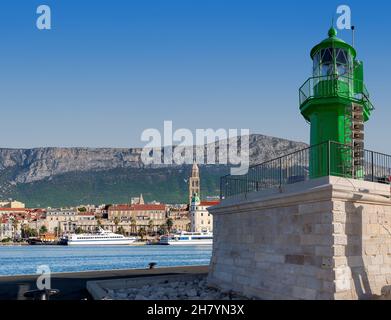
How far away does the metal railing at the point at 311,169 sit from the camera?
13594 millimetres

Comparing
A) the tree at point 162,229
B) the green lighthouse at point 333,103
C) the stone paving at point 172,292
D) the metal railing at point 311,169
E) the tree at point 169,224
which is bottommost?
the tree at point 162,229

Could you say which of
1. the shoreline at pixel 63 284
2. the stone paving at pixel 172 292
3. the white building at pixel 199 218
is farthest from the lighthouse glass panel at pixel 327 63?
the white building at pixel 199 218

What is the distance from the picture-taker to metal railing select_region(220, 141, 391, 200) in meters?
13.6

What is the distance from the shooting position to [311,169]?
15.8 meters

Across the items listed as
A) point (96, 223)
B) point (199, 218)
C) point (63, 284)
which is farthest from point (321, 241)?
point (96, 223)

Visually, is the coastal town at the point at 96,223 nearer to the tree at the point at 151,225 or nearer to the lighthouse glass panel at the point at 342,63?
the tree at the point at 151,225

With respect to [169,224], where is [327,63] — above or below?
above

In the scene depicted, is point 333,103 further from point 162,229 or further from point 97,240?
point 162,229

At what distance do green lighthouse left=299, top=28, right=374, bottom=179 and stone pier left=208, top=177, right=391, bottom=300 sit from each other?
3.12m

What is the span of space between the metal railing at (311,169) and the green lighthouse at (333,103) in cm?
4

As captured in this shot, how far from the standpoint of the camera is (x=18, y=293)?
636 inches

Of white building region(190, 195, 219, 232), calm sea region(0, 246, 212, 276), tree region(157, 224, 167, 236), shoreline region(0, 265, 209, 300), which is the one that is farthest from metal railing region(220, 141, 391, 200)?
tree region(157, 224, 167, 236)

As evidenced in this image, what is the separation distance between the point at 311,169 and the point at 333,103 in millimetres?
2375
